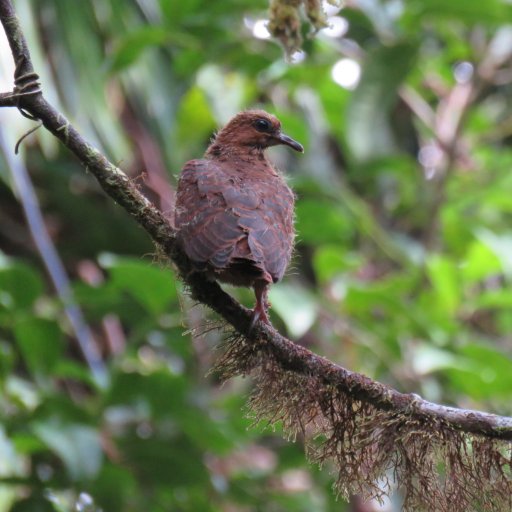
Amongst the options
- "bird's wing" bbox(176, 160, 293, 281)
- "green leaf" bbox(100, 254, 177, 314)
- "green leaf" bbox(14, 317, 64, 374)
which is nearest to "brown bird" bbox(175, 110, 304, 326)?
"bird's wing" bbox(176, 160, 293, 281)

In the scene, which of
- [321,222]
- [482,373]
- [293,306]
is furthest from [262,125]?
[482,373]

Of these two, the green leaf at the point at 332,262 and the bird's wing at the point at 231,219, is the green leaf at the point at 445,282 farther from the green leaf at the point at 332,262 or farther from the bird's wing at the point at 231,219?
the bird's wing at the point at 231,219

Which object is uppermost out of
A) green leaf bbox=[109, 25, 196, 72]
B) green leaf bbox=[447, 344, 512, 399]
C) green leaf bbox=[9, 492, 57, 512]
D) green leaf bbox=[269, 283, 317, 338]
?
green leaf bbox=[109, 25, 196, 72]

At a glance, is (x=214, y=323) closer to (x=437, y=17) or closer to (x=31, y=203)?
(x=31, y=203)

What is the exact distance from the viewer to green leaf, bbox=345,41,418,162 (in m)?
5.11

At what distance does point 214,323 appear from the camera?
2.95 metres

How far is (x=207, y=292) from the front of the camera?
277 centimetres

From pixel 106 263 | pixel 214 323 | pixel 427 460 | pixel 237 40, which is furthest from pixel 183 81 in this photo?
pixel 427 460

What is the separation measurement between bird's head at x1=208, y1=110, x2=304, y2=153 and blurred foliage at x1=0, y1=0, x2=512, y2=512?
1.13ft

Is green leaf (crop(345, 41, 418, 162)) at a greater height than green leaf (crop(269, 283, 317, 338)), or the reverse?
green leaf (crop(345, 41, 418, 162))

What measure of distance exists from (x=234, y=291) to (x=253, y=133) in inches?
32.2

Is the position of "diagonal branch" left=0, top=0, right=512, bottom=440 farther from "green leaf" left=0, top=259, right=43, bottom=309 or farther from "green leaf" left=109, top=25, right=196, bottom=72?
"green leaf" left=109, top=25, right=196, bottom=72

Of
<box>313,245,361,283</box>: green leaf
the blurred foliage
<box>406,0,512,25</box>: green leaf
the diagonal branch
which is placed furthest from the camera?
<box>313,245,361,283</box>: green leaf

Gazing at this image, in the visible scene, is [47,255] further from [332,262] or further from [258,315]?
[258,315]
